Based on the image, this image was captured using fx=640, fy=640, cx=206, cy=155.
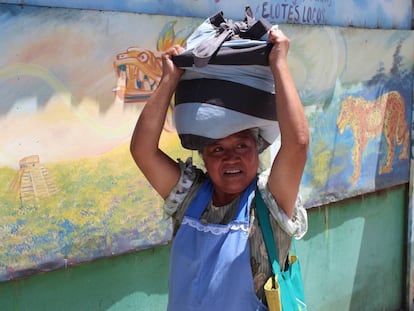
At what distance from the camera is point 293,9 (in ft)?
12.4

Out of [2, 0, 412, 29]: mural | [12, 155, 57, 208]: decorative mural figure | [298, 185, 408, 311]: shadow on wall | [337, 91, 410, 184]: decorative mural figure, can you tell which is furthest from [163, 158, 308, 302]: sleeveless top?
[337, 91, 410, 184]: decorative mural figure

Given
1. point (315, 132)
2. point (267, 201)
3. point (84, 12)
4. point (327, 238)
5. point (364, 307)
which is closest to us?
point (267, 201)

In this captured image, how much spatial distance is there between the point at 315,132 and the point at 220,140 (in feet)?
7.09

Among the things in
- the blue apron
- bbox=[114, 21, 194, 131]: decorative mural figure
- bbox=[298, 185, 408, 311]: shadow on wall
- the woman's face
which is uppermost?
bbox=[114, 21, 194, 131]: decorative mural figure

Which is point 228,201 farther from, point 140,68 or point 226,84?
point 140,68

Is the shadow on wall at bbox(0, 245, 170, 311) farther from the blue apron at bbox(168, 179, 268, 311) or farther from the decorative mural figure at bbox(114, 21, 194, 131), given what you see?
the blue apron at bbox(168, 179, 268, 311)

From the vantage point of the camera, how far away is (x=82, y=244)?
2814mm

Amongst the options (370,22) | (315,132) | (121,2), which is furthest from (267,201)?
(370,22)

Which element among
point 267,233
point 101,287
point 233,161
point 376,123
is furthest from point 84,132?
point 376,123

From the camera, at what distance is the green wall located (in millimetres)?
2837

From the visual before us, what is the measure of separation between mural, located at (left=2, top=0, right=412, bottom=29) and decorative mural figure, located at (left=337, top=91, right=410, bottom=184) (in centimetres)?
52

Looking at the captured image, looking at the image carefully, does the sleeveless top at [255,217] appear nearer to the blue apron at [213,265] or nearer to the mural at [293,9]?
the blue apron at [213,265]

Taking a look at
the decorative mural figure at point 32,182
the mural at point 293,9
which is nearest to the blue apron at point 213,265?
the decorative mural figure at point 32,182

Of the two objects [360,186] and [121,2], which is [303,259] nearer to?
[360,186]
